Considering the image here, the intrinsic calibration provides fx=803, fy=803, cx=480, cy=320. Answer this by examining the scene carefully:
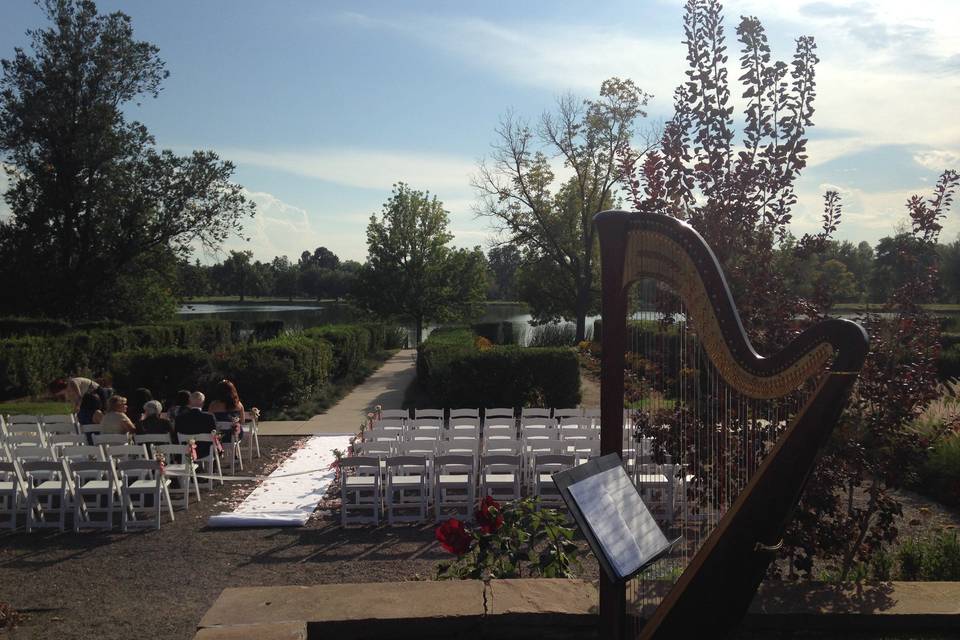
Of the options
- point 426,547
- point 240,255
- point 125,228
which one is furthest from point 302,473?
point 240,255

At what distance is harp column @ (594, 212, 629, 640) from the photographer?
13.5 feet

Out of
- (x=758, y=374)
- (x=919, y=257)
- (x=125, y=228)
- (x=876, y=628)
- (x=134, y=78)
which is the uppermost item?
(x=134, y=78)

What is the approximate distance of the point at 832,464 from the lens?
579 cm

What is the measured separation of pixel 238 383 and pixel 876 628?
1585 centimetres

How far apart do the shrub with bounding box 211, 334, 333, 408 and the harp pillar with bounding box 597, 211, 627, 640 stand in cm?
1525

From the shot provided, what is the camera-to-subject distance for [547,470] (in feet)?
31.8

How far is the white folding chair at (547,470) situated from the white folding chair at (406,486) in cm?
→ 134

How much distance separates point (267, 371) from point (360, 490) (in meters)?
8.74

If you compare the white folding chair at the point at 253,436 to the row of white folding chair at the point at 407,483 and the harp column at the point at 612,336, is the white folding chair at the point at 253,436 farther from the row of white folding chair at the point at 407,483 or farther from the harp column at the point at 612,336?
the harp column at the point at 612,336

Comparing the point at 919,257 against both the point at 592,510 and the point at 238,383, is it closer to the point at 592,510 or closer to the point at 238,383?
the point at 592,510

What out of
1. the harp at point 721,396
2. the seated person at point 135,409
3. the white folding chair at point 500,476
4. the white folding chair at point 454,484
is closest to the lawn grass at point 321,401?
the seated person at point 135,409

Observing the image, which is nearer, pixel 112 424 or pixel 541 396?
pixel 112 424

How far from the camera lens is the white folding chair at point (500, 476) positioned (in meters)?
9.16

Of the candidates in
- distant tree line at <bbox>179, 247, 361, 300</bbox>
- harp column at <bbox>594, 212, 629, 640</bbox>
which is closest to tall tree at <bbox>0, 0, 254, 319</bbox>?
harp column at <bbox>594, 212, 629, 640</bbox>
